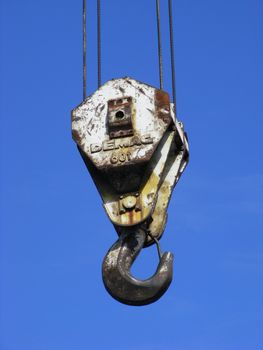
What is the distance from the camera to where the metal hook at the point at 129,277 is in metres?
5.56

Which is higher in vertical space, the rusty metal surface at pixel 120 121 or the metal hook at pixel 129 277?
the rusty metal surface at pixel 120 121

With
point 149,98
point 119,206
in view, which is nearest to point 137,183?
point 119,206

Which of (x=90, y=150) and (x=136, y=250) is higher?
(x=90, y=150)

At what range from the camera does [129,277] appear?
565 cm

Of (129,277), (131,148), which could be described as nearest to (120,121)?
(131,148)

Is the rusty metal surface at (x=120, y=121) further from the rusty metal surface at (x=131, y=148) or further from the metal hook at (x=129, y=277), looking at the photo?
the metal hook at (x=129, y=277)

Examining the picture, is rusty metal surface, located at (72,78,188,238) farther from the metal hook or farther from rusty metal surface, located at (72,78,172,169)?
the metal hook

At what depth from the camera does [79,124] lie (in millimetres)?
6129

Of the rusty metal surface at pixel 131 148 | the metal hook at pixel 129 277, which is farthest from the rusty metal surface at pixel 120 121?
the metal hook at pixel 129 277

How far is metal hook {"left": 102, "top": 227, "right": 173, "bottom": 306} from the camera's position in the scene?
5.56 meters

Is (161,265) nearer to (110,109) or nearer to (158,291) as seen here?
(158,291)

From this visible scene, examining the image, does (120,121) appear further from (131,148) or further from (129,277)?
(129,277)

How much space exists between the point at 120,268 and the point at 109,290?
14cm

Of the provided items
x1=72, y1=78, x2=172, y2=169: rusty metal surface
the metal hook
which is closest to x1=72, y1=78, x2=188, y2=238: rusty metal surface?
x1=72, y1=78, x2=172, y2=169: rusty metal surface
